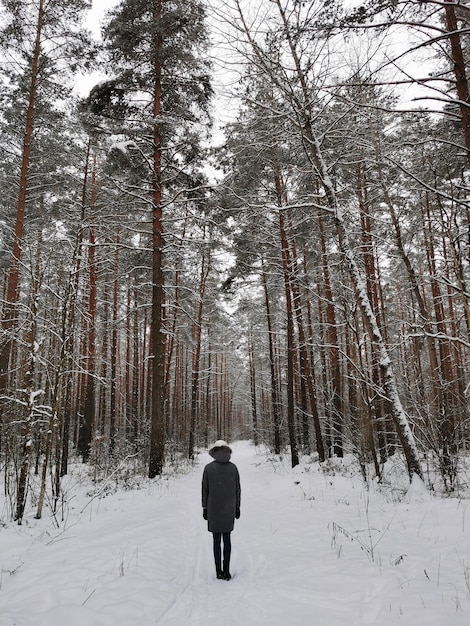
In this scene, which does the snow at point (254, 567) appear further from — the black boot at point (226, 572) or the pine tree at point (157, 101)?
the pine tree at point (157, 101)

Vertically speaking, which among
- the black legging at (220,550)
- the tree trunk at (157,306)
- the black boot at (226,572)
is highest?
the tree trunk at (157,306)

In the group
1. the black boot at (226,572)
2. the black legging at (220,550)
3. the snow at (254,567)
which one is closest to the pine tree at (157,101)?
the snow at (254,567)

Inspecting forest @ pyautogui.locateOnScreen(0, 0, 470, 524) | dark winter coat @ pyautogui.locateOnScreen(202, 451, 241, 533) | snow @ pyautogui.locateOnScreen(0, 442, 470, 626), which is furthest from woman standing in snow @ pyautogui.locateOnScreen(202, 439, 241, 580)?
forest @ pyautogui.locateOnScreen(0, 0, 470, 524)

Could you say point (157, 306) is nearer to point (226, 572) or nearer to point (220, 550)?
point (220, 550)

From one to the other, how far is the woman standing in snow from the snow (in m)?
0.30

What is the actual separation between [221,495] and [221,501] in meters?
0.07

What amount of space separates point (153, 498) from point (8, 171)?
1233 centimetres

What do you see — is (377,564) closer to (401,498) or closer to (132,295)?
(401,498)

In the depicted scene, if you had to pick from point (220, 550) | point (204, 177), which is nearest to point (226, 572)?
point (220, 550)

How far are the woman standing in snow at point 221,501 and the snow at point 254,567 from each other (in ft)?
0.99

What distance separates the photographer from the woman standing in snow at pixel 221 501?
4242 millimetres

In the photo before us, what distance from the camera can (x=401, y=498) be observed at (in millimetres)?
6855

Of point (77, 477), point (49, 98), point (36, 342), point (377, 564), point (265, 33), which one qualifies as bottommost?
point (77, 477)

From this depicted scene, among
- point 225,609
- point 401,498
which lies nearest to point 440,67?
point 401,498
